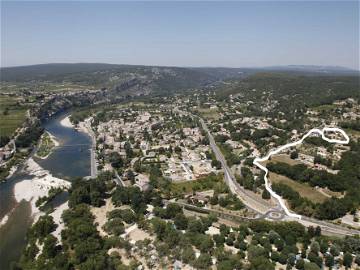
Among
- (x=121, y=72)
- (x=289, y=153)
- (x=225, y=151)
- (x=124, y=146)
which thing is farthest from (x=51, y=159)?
(x=121, y=72)

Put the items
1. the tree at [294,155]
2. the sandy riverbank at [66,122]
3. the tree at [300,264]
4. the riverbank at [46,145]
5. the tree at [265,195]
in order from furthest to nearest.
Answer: the sandy riverbank at [66,122] → the riverbank at [46,145] → the tree at [294,155] → the tree at [265,195] → the tree at [300,264]

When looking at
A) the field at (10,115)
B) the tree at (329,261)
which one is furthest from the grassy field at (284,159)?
the field at (10,115)

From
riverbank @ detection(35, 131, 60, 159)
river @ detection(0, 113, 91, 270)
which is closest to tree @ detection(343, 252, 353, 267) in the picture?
river @ detection(0, 113, 91, 270)

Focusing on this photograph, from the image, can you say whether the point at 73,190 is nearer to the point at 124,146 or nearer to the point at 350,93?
the point at 124,146

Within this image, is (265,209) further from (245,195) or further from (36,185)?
(36,185)

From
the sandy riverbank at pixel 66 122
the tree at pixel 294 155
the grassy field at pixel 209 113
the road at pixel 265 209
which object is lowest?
the road at pixel 265 209


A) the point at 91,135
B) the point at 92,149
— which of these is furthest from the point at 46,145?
the point at 91,135

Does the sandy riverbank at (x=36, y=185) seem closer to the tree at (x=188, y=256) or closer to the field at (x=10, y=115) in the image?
the tree at (x=188, y=256)
